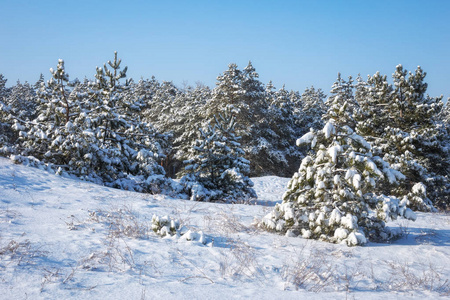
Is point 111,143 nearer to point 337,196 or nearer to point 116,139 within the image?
point 116,139

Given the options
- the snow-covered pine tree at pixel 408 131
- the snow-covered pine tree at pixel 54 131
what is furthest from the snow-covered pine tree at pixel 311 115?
the snow-covered pine tree at pixel 54 131

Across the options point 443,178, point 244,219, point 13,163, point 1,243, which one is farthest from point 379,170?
point 443,178

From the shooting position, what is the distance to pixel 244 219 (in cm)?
691

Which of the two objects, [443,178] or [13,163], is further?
[443,178]

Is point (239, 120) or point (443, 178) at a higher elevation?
point (239, 120)

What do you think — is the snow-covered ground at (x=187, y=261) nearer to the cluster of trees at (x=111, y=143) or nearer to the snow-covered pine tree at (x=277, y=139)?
the cluster of trees at (x=111, y=143)

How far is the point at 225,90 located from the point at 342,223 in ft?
74.5

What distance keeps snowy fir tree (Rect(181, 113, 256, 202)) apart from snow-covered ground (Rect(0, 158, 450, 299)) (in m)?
5.72

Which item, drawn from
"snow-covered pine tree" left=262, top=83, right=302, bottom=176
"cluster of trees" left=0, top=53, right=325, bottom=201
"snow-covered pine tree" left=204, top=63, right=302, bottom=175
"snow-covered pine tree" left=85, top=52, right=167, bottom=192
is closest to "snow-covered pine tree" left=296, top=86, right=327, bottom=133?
"snow-covered pine tree" left=262, top=83, right=302, bottom=176

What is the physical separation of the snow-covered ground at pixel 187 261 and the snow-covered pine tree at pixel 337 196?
343mm

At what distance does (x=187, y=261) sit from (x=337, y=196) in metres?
3.17

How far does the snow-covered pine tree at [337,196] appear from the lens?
5.43 meters

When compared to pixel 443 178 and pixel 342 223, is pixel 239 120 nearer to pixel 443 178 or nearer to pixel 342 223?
pixel 443 178

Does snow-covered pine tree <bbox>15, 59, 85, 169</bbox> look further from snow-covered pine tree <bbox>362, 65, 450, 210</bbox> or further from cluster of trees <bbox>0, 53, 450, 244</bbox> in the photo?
snow-covered pine tree <bbox>362, 65, 450, 210</bbox>
